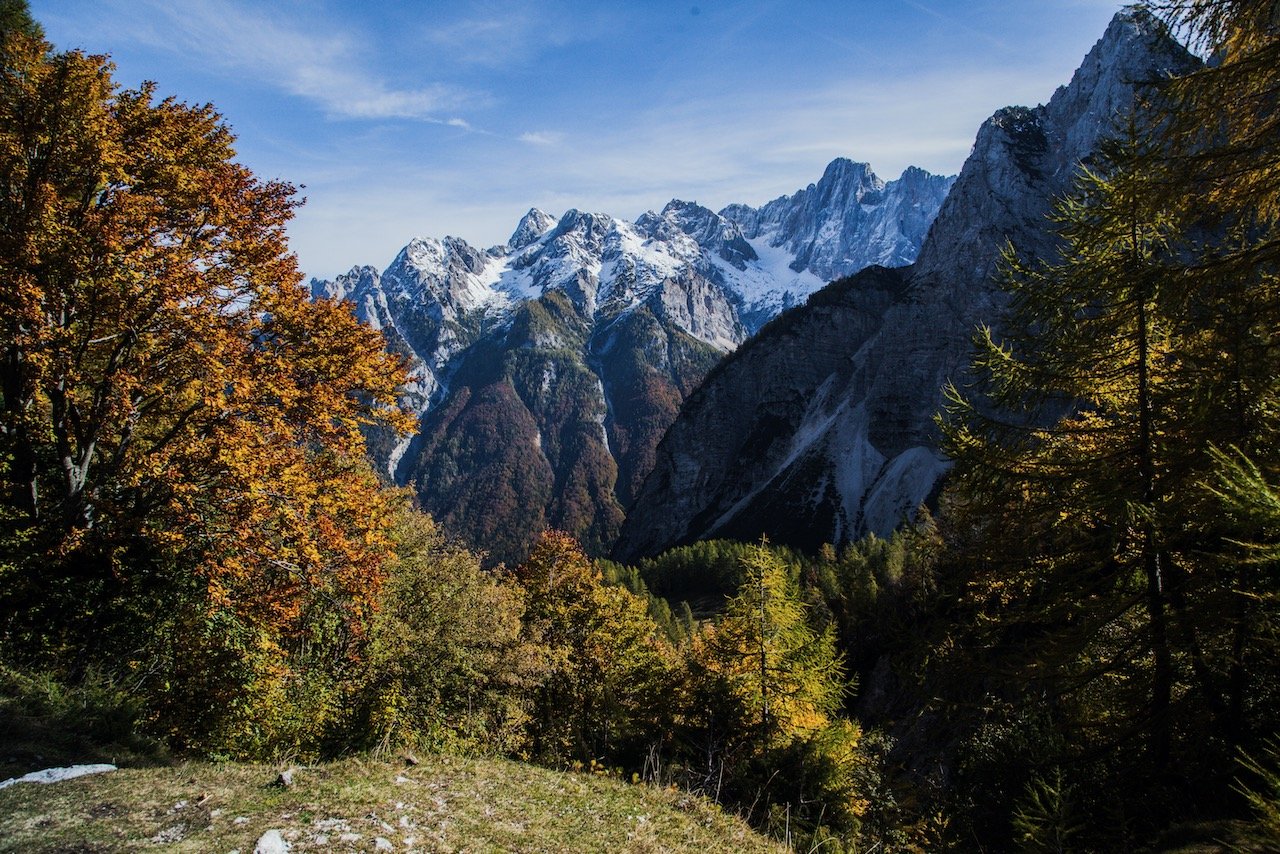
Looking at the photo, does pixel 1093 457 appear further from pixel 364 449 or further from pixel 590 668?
pixel 590 668

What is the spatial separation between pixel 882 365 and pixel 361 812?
132 metres

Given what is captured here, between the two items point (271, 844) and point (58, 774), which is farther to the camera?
point (58, 774)

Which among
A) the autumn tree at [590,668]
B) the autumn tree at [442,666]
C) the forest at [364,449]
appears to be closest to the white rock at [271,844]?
the forest at [364,449]

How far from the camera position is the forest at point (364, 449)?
7.41 metres

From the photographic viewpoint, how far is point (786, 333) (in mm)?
163000

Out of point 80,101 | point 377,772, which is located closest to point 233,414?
point 80,101

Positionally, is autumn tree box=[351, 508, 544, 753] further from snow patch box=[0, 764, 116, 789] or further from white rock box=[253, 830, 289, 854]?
white rock box=[253, 830, 289, 854]

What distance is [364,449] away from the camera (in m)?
13.3

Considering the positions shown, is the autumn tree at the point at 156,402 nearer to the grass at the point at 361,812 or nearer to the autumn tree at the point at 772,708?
the grass at the point at 361,812

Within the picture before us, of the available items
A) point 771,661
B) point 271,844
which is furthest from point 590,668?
point 271,844

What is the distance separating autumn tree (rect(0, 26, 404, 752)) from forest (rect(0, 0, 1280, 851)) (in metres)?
0.06

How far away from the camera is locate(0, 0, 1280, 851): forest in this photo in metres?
7.41

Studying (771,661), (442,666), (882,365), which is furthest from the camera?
(882,365)

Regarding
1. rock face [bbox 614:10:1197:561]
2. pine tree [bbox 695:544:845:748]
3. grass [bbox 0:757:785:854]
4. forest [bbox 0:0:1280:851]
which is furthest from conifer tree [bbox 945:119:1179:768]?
rock face [bbox 614:10:1197:561]
